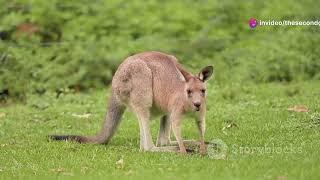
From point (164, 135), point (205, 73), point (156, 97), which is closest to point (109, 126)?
point (164, 135)

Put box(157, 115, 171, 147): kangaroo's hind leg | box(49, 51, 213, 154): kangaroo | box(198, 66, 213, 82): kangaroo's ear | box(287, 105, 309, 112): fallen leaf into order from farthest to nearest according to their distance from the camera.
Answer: box(287, 105, 309, 112): fallen leaf
box(157, 115, 171, 147): kangaroo's hind leg
box(49, 51, 213, 154): kangaroo
box(198, 66, 213, 82): kangaroo's ear

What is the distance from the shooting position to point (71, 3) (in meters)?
17.7

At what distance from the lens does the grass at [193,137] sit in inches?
280

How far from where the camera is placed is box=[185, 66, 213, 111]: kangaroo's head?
25.5 ft

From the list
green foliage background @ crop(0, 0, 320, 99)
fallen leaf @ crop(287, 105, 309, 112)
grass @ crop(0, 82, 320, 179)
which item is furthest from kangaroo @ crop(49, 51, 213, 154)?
green foliage background @ crop(0, 0, 320, 99)

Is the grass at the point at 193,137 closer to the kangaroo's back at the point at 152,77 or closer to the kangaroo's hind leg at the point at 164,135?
the kangaroo's hind leg at the point at 164,135

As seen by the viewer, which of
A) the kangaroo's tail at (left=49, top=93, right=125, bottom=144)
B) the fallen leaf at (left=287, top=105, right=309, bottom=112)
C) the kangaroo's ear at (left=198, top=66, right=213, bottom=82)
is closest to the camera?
the kangaroo's ear at (left=198, top=66, right=213, bottom=82)

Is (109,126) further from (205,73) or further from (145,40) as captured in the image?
(145,40)

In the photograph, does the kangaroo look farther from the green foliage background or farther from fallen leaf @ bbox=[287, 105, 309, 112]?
the green foliage background

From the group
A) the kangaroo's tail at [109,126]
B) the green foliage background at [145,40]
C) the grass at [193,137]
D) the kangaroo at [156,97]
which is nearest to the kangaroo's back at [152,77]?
the kangaroo at [156,97]

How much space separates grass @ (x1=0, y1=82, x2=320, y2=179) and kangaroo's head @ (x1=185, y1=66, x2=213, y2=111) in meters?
0.67

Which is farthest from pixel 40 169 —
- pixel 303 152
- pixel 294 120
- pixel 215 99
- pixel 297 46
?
pixel 297 46

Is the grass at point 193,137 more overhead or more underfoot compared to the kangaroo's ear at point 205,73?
more underfoot

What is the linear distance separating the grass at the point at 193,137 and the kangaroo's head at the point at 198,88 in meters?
0.67
